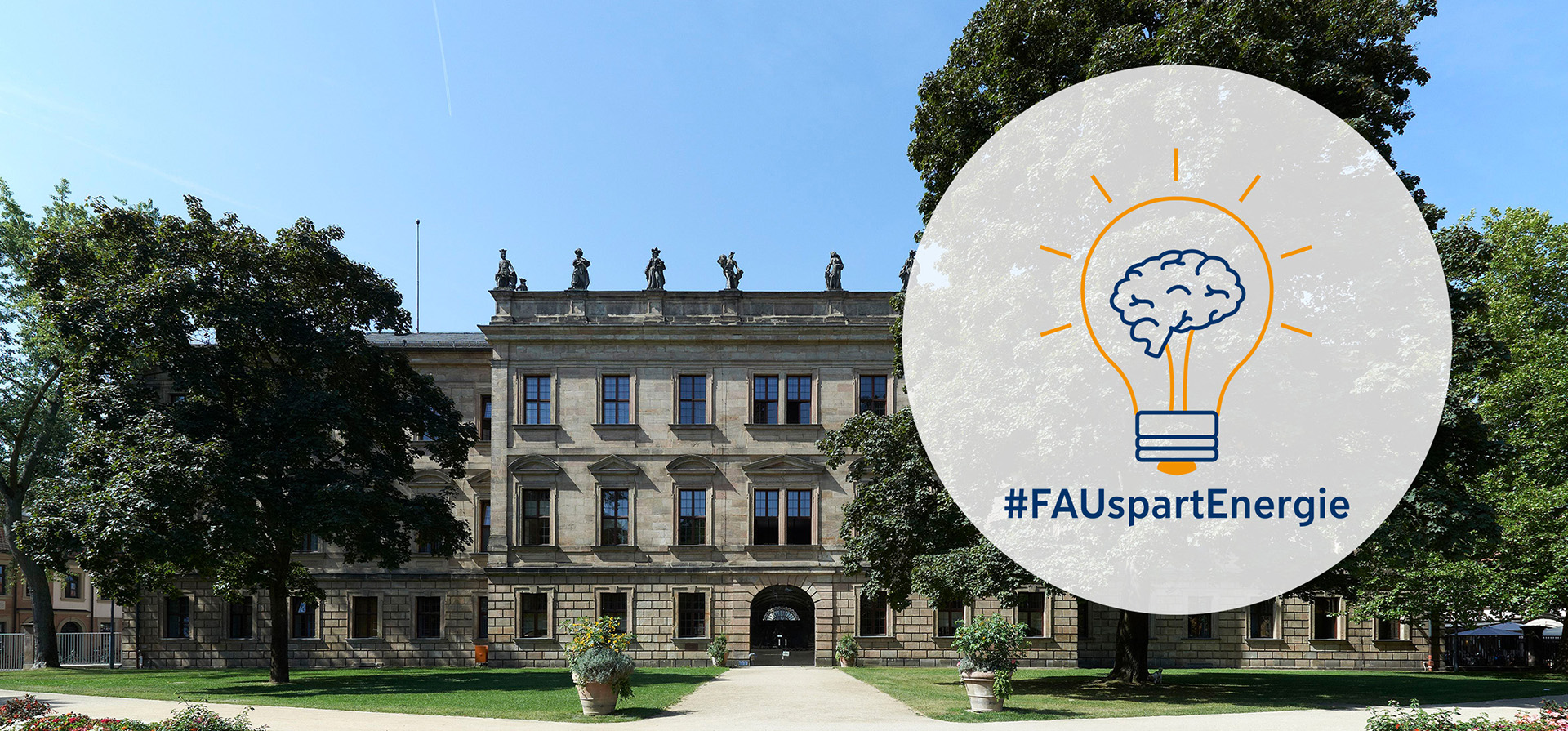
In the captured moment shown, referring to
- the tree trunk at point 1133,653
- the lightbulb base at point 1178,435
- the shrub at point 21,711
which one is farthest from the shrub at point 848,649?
the shrub at point 21,711

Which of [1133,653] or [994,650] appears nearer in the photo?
[994,650]

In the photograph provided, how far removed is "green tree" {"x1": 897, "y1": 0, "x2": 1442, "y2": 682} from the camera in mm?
21031

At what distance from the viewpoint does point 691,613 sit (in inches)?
1583

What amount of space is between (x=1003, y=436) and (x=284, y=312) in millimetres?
21059

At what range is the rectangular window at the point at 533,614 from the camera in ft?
131

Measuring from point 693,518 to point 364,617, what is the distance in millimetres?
13893

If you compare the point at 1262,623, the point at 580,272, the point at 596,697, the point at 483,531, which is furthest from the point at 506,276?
the point at 1262,623

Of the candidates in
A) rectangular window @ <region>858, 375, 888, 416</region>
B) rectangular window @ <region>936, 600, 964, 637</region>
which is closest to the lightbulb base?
rectangular window @ <region>858, 375, 888, 416</region>

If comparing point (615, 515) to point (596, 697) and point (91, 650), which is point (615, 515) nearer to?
point (596, 697)

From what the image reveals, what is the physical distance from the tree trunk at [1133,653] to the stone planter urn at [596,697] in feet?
43.5

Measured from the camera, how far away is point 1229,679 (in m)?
29.9

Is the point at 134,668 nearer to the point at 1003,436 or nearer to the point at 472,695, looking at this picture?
the point at 472,695

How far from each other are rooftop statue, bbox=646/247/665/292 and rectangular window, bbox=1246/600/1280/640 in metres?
26.3

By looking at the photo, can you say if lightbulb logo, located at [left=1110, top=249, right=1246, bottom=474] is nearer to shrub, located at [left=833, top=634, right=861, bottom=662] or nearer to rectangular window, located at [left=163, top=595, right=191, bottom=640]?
shrub, located at [left=833, top=634, right=861, bottom=662]
